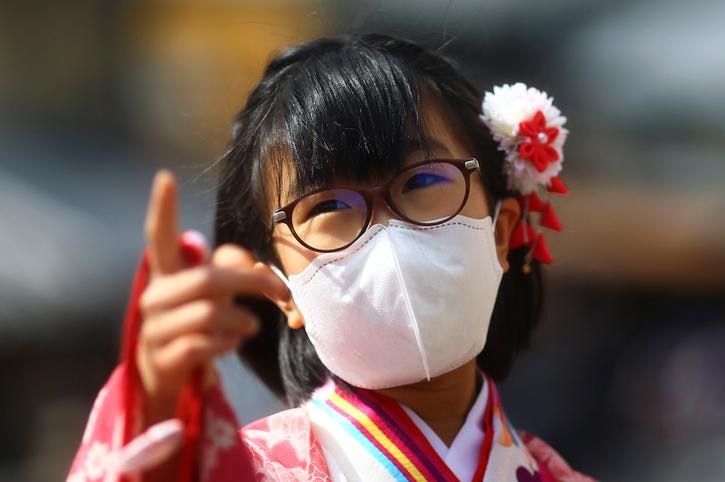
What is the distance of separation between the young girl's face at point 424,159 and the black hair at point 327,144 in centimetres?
2

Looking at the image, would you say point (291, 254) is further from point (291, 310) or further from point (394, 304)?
point (394, 304)

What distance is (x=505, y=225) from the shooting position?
184 cm

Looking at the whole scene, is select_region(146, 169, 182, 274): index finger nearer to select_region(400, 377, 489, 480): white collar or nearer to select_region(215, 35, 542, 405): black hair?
select_region(215, 35, 542, 405): black hair

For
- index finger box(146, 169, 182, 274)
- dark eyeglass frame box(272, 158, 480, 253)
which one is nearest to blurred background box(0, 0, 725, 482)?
dark eyeglass frame box(272, 158, 480, 253)

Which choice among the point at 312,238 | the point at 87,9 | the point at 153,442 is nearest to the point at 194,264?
the point at 153,442

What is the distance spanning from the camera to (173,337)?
1.13 metres

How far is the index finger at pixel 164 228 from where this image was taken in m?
1.11

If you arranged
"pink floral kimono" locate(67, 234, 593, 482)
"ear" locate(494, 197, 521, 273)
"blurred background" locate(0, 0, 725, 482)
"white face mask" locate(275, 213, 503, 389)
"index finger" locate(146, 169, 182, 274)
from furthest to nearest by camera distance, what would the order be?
"blurred background" locate(0, 0, 725, 482) < "ear" locate(494, 197, 521, 273) < "white face mask" locate(275, 213, 503, 389) < "pink floral kimono" locate(67, 234, 593, 482) < "index finger" locate(146, 169, 182, 274)

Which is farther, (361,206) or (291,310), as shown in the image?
(291,310)

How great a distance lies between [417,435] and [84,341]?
12.1 feet

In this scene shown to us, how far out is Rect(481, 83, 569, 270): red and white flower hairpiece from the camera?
1.85m

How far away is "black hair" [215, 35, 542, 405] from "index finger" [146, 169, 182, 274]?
1.59ft

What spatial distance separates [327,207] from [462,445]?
1.51 ft

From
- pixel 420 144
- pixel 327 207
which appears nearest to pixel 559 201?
pixel 420 144
